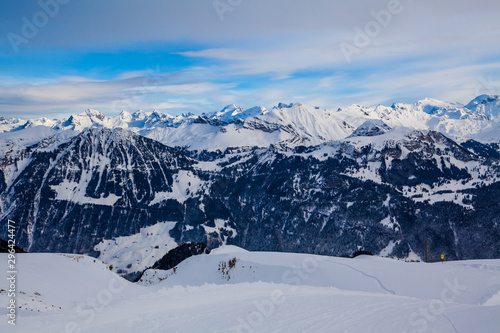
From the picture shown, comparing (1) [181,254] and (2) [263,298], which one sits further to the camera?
(1) [181,254]

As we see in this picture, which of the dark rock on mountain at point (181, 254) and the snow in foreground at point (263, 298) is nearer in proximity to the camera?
the snow in foreground at point (263, 298)

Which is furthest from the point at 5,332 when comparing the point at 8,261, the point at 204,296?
the point at 8,261

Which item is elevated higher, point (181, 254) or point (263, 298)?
point (263, 298)

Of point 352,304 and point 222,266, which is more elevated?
point 352,304

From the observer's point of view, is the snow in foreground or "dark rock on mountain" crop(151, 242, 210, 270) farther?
"dark rock on mountain" crop(151, 242, 210, 270)

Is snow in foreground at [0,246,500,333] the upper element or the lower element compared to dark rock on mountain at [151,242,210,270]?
upper

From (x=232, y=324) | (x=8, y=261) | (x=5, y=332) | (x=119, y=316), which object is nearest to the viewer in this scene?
(x=5, y=332)

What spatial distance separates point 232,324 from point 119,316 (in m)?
5.92

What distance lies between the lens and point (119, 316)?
18.4 meters

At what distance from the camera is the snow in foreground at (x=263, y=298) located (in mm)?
16672

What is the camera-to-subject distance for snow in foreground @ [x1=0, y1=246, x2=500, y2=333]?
54.7 ft

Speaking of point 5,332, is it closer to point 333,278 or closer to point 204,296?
point 204,296

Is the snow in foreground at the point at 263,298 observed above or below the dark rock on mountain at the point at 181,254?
above

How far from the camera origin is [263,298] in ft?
73.5
